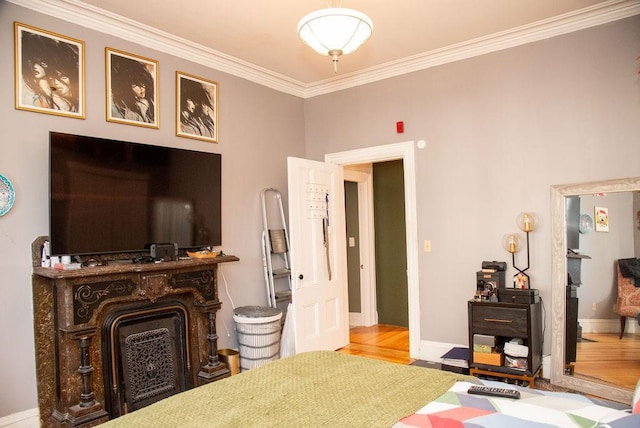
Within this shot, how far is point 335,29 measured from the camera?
2.22 metres

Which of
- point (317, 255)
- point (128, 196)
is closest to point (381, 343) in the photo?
point (317, 255)

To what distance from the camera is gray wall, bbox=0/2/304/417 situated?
111 inches

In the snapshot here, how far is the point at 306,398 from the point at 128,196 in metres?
2.21

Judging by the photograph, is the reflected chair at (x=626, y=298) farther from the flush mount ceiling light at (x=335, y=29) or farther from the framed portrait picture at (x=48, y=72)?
the framed portrait picture at (x=48, y=72)

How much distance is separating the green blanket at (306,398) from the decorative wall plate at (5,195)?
1.90 metres

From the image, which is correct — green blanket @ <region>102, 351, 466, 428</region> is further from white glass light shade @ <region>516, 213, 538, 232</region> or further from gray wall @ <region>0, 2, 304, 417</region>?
white glass light shade @ <region>516, 213, 538, 232</region>

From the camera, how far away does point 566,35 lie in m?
3.60

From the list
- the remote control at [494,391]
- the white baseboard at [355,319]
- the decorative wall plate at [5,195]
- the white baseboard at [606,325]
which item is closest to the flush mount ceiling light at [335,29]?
the remote control at [494,391]

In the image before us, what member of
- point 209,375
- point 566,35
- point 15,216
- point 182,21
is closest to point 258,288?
point 209,375

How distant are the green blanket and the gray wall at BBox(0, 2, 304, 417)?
1750 mm

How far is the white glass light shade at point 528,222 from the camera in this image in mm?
3672

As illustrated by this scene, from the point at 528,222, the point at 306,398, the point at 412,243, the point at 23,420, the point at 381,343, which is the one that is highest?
the point at 528,222

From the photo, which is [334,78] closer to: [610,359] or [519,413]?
Result: [610,359]

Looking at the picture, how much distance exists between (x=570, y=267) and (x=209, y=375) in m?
2.96
